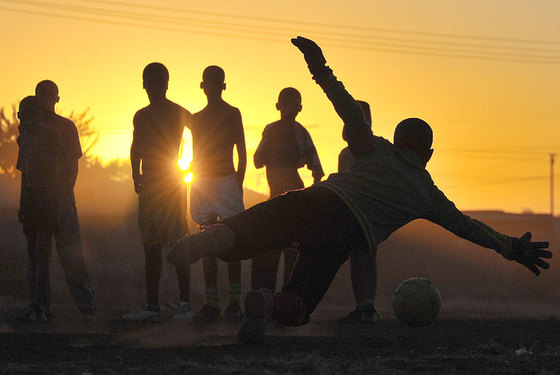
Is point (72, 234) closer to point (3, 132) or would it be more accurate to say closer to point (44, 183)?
point (44, 183)

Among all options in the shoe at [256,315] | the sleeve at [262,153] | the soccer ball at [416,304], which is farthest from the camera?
the sleeve at [262,153]

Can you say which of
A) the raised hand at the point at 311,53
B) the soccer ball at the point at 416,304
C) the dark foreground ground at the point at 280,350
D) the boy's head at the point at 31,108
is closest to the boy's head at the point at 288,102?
the dark foreground ground at the point at 280,350

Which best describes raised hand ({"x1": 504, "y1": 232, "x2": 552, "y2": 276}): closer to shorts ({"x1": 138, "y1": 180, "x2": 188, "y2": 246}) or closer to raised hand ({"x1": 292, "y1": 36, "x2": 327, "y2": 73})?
raised hand ({"x1": 292, "y1": 36, "x2": 327, "y2": 73})

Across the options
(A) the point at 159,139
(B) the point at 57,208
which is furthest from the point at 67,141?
(A) the point at 159,139

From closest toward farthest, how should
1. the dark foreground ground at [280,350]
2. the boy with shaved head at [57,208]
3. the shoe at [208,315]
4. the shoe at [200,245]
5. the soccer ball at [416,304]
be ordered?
the dark foreground ground at [280,350] → the shoe at [200,245] → the soccer ball at [416,304] → the shoe at [208,315] → the boy with shaved head at [57,208]

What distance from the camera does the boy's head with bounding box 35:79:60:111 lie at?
33.7 feet

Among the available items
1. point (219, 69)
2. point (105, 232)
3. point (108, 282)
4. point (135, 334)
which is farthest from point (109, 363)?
point (105, 232)

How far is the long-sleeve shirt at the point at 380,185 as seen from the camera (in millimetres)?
7004

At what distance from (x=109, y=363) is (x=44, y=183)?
4.31 metres

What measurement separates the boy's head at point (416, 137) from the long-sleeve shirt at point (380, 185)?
7cm

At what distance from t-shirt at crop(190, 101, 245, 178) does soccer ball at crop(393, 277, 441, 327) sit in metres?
2.89

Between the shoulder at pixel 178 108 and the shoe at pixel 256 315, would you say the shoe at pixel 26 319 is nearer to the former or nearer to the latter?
the shoulder at pixel 178 108

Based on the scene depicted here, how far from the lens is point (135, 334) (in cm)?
872

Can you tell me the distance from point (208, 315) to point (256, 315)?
3.25 meters
